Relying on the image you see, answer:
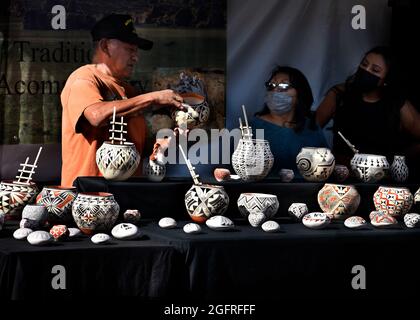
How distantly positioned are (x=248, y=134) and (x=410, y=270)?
1073 millimetres

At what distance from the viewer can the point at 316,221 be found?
3793mm

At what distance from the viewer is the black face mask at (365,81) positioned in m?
5.20

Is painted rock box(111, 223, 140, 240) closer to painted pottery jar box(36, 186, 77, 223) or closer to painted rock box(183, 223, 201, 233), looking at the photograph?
painted rock box(183, 223, 201, 233)

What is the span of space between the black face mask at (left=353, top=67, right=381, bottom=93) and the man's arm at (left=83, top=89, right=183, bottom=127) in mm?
1416

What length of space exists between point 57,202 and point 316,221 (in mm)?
1216

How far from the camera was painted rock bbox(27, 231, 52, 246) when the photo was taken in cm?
335

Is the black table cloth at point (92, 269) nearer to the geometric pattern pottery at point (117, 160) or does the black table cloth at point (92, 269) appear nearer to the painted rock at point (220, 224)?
the painted rock at point (220, 224)

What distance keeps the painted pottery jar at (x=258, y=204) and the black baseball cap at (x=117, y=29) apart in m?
1.26

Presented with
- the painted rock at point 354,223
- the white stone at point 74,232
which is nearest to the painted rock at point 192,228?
the white stone at point 74,232

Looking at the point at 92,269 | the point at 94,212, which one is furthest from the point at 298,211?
the point at 92,269

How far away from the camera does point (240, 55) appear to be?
4.90 m

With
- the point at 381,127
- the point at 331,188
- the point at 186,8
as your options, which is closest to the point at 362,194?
the point at 331,188

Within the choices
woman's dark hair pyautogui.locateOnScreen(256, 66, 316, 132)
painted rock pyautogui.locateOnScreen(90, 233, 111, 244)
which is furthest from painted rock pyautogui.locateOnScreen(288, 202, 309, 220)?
woman's dark hair pyautogui.locateOnScreen(256, 66, 316, 132)

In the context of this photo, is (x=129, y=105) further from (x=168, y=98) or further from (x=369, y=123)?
(x=369, y=123)
